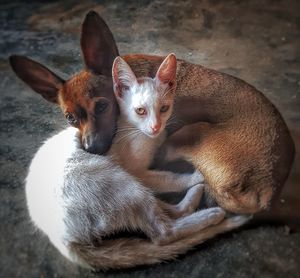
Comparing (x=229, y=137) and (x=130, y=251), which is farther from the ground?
(x=229, y=137)

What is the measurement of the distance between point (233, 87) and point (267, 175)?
42cm

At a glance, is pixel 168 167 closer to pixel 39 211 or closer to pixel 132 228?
pixel 132 228

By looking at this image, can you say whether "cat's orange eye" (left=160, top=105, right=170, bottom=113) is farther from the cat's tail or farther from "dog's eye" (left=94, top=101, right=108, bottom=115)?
the cat's tail

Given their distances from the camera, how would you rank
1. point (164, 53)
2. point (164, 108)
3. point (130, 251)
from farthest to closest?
point (164, 53), point (164, 108), point (130, 251)

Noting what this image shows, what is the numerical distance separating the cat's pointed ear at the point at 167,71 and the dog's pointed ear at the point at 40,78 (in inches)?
16.7

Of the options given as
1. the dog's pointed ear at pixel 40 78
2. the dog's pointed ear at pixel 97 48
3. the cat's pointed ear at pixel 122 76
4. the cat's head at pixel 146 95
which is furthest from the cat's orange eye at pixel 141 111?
the dog's pointed ear at pixel 40 78

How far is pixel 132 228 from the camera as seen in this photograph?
6.37ft

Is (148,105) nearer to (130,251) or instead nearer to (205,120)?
(205,120)

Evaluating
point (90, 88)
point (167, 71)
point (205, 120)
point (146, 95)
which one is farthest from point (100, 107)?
point (205, 120)

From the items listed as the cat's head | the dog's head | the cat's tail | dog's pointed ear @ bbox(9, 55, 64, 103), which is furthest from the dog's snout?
the cat's tail

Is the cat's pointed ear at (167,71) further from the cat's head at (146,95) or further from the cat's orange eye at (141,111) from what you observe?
the cat's orange eye at (141,111)

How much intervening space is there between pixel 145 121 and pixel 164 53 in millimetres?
616

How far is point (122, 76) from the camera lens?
2.01 m

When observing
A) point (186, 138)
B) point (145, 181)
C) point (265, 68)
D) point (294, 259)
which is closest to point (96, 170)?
point (145, 181)
